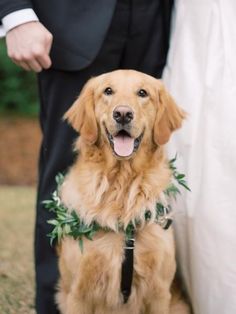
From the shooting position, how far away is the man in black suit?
3.19 metres

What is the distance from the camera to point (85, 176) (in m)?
3.46

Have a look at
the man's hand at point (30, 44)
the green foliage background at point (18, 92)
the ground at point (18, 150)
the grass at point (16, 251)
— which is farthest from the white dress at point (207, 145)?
the green foliage background at point (18, 92)

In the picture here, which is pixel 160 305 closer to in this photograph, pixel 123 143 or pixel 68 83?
pixel 123 143

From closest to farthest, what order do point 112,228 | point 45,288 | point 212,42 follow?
1. point 112,228
2. point 212,42
3. point 45,288

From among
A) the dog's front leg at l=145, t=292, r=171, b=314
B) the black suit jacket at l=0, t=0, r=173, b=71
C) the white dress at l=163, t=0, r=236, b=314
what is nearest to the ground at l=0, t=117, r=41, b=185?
the white dress at l=163, t=0, r=236, b=314

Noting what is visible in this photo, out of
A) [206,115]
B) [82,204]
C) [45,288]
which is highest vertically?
[206,115]

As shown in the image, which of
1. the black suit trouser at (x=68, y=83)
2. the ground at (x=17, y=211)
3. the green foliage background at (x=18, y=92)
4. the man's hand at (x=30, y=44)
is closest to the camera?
the man's hand at (x=30, y=44)

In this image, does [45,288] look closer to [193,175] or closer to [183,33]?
[193,175]

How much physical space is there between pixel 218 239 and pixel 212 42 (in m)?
0.97

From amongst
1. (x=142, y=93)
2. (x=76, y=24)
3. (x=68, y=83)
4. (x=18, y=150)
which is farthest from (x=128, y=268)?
(x=18, y=150)

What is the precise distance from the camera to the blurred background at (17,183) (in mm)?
4586

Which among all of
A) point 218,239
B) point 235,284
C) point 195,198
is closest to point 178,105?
point 195,198

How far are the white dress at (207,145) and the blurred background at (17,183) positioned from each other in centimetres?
116

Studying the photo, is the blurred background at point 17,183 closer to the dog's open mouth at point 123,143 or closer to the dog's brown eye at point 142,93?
the dog's open mouth at point 123,143
